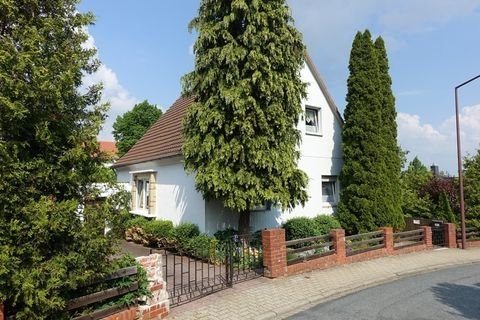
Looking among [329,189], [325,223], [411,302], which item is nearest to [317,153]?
[329,189]

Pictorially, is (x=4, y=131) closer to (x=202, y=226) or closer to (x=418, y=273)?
(x=202, y=226)

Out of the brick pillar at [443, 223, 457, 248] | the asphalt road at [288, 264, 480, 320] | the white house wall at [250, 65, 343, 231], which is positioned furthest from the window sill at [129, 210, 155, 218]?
the brick pillar at [443, 223, 457, 248]

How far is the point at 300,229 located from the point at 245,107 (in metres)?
5.24

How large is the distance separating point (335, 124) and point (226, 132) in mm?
7609

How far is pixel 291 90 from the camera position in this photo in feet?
37.9

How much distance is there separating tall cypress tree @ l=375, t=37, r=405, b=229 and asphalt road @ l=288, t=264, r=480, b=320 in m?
4.54

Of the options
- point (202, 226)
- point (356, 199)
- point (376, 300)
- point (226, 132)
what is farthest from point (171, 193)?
point (376, 300)

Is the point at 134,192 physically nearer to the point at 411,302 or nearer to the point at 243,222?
the point at 243,222

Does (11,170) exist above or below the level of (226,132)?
below

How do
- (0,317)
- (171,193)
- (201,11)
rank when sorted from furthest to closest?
1. (171,193)
2. (201,11)
3. (0,317)

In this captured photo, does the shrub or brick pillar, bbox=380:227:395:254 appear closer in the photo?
brick pillar, bbox=380:227:395:254

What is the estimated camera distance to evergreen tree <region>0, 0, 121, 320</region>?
495 centimetres

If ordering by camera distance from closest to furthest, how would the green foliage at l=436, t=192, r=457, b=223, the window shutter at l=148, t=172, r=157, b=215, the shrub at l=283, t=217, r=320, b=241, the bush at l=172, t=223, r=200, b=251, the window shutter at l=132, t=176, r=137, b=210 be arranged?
the bush at l=172, t=223, r=200, b=251 → the shrub at l=283, t=217, r=320, b=241 → the window shutter at l=148, t=172, r=157, b=215 → the green foliage at l=436, t=192, r=457, b=223 → the window shutter at l=132, t=176, r=137, b=210

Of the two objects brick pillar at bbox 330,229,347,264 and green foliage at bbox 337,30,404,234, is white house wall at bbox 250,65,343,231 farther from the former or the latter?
brick pillar at bbox 330,229,347,264
